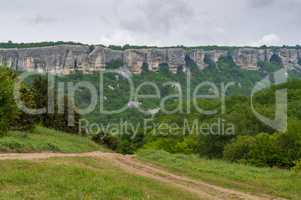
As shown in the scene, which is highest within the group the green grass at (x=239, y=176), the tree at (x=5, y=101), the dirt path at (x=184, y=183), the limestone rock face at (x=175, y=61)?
the limestone rock face at (x=175, y=61)

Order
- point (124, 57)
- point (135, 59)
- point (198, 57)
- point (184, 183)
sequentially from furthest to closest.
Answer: point (198, 57), point (124, 57), point (135, 59), point (184, 183)

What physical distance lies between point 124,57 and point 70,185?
14214 centimetres

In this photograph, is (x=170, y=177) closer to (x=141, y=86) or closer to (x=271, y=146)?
(x=271, y=146)

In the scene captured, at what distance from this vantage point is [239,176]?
22375mm

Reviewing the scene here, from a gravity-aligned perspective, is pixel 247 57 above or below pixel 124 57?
above

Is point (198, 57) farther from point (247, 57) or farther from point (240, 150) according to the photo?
point (240, 150)

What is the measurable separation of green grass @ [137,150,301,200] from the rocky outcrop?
106 meters

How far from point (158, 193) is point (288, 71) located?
152807 mm

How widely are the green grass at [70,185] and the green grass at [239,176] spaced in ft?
13.9

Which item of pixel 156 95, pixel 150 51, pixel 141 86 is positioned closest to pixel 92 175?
pixel 156 95

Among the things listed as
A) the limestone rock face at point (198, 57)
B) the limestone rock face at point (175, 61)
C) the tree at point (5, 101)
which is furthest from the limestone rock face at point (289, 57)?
the tree at point (5, 101)

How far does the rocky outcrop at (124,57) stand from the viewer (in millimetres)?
138375

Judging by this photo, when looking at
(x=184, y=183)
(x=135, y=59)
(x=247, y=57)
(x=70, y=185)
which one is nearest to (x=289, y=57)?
(x=247, y=57)

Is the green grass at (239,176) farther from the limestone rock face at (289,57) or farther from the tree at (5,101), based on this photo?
the limestone rock face at (289,57)
